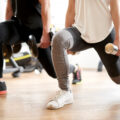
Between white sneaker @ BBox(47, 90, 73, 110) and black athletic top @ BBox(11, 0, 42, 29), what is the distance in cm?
63

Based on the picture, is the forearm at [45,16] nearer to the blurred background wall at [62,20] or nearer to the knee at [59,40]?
the knee at [59,40]

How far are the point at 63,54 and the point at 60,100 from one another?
310mm

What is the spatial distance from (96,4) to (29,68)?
88.6 inches

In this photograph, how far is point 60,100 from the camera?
165 centimetres

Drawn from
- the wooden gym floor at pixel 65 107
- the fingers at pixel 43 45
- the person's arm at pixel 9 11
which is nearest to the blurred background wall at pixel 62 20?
the wooden gym floor at pixel 65 107

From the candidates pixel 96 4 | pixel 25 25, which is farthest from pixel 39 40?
pixel 96 4

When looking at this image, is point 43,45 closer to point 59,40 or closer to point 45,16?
point 45,16

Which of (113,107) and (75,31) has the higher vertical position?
(75,31)

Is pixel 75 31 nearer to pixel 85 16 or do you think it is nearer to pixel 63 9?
pixel 85 16

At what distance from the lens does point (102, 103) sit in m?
1.74

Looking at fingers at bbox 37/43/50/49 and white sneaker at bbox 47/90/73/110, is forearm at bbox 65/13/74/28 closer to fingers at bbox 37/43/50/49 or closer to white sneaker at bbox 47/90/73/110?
fingers at bbox 37/43/50/49

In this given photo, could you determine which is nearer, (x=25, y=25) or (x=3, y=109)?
(x=3, y=109)

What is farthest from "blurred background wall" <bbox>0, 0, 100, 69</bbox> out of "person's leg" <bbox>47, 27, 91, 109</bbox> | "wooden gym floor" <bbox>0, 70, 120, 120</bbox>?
"person's leg" <bbox>47, 27, 91, 109</bbox>

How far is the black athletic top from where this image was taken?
78.0 inches
